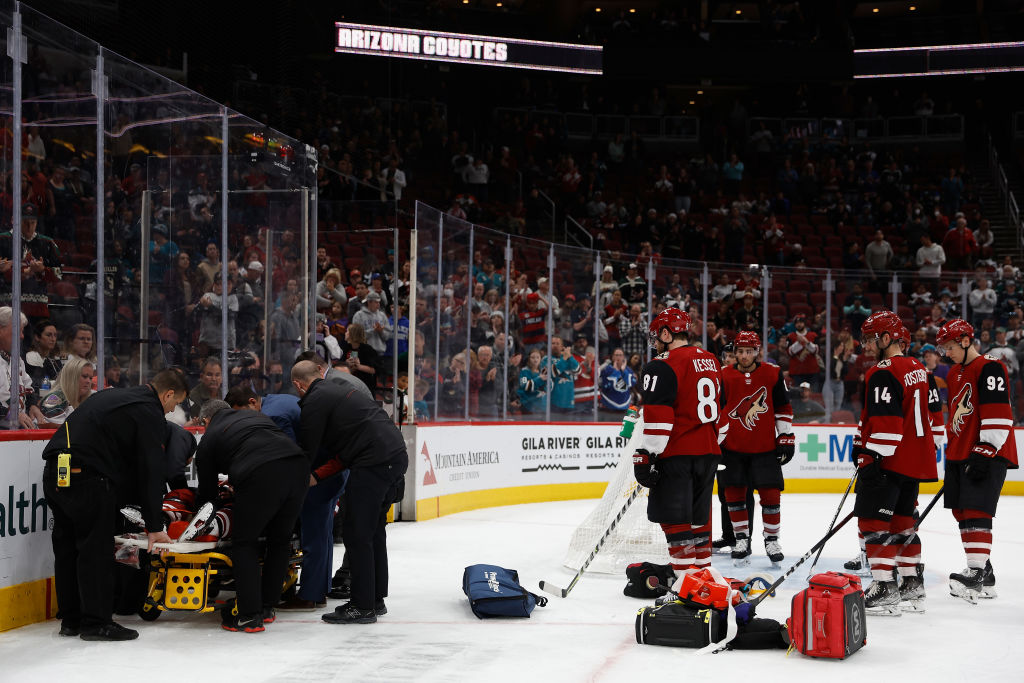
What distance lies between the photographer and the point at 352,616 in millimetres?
5469

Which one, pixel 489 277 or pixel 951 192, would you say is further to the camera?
pixel 951 192

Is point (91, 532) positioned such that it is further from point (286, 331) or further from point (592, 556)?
point (286, 331)

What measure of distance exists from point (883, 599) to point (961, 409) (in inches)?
53.0

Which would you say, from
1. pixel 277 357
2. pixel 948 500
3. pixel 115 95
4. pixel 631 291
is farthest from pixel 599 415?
pixel 115 95

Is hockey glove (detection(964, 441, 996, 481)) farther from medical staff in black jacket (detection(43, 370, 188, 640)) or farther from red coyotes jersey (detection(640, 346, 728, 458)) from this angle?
medical staff in black jacket (detection(43, 370, 188, 640))

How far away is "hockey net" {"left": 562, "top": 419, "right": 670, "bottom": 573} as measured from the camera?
23.9 feet

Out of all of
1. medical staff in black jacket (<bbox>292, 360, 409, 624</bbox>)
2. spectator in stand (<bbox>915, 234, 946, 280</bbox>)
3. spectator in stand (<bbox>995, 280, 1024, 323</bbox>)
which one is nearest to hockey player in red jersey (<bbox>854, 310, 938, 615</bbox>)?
medical staff in black jacket (<bbox>292, 360, 409, 624</bbox>)

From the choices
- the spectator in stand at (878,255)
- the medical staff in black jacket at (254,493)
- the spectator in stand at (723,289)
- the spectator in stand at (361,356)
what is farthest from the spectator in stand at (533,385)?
the spectator in stand at (878,255)

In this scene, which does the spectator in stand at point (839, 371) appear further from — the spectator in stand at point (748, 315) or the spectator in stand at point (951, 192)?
the spectator in stand at point (951, 192)

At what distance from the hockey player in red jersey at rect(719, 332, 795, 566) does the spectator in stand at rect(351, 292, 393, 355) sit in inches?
147

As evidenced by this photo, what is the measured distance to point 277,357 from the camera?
8016mm

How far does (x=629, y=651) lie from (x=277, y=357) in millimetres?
3958

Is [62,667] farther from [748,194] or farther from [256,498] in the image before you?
[748,194]

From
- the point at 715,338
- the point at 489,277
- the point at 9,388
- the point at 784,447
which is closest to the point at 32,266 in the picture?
the point at 9,388
